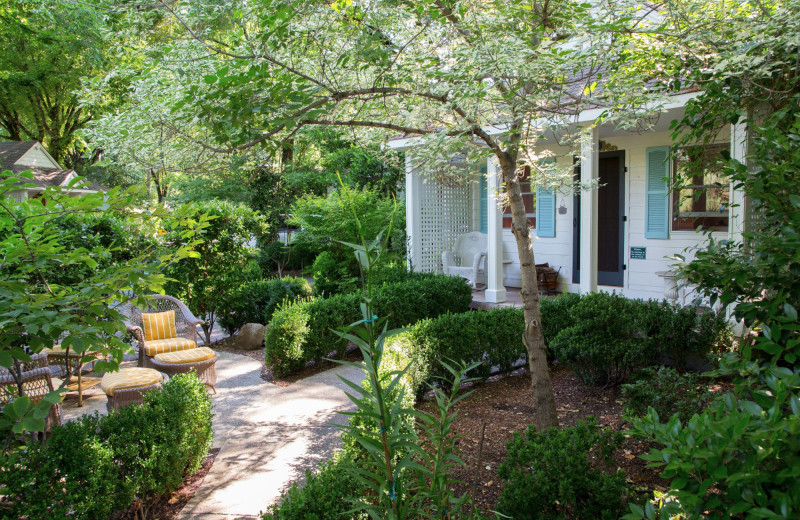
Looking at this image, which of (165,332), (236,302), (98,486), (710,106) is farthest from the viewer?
(236,302)

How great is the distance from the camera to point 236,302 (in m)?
9.35

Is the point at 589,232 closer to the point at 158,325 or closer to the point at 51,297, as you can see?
the point at 158,325

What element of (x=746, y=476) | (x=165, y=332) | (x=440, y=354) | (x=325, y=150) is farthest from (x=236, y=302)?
(x=325, y=150)

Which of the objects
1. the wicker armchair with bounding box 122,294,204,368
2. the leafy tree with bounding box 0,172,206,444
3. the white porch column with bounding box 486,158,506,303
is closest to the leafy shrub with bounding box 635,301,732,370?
the white porch column with bounding box 486,158,506,303

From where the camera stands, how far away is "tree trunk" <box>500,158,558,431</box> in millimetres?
3924

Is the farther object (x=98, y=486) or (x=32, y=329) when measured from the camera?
(x=98, y=486)

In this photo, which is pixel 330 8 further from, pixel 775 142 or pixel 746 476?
pixel 746 476

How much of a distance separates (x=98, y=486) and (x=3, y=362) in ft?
4.47

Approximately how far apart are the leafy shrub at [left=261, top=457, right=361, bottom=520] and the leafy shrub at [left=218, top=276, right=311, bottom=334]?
691 centimetres

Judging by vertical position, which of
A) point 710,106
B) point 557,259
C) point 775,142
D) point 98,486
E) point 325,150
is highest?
point 325,150

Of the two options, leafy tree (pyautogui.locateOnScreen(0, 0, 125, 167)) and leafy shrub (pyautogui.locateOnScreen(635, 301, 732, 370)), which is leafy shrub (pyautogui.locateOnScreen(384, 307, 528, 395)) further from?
leafy tree (pyautogui.locateOnScreen(0, 0, 125, 167))

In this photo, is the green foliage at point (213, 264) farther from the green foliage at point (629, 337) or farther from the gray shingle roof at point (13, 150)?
the gray shingle roof at point (13, 150)

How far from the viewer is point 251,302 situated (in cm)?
967

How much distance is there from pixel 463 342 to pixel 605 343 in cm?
147
